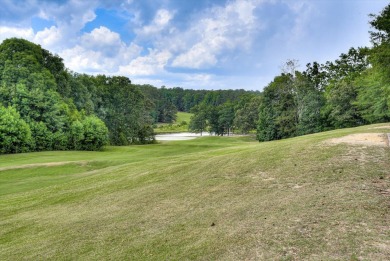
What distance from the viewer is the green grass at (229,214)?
5.63 metres

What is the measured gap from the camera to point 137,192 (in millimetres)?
12141

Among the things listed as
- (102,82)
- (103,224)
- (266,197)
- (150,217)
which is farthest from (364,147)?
(102,82)

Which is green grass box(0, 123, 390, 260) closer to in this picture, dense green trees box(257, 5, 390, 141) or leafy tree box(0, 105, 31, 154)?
dense green trees box(257, 5, 390, 141)

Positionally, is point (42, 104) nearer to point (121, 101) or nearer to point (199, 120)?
point (121, 101)

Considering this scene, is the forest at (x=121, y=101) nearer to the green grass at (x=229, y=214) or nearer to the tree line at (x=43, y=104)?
the tree line at (x=43, y=104)

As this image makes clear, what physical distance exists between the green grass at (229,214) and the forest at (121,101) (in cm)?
1701

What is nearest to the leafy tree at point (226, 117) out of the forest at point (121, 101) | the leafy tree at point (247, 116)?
the leafy tree at point (247, 116)

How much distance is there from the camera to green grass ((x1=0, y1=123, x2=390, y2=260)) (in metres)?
5.63

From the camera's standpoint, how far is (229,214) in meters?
7.66

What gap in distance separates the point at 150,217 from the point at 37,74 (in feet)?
139

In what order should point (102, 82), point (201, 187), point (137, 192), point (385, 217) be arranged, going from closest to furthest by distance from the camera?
1. point (385, 217)
2. point (201, 187)
3. point (137, 192)
4. point (102, 82)

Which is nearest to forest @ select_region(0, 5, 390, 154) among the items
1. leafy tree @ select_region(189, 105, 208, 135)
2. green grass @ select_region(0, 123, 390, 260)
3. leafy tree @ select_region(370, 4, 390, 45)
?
leafy tree @ select_region(370, 4, 390, 45)

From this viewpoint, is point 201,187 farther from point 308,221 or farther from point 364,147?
point 364,147

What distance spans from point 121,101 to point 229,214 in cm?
6231
